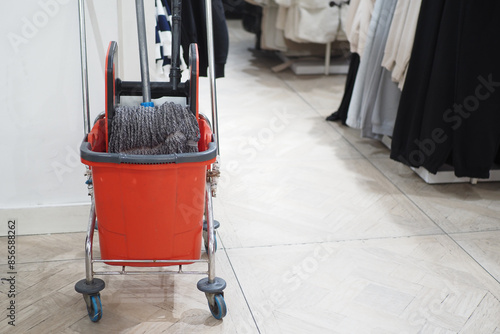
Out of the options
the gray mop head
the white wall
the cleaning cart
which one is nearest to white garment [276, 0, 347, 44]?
the white wall

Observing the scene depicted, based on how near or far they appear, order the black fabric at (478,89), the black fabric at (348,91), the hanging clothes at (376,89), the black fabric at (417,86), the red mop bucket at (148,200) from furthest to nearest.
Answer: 1. the black fabric at (348,91)
2. the hanging clothes at (376,89)
3. the black fabric at (417,86)
4. the black fabric at (478,89)
5. the red mop bucket at (148,200)

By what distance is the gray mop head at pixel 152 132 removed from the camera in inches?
61.8

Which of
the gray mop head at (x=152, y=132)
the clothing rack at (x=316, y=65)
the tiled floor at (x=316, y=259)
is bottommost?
the tiled floor at (x=316, y=259)

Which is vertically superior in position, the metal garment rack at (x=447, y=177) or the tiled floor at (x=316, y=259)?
the metal garment rack at (x=447, y=177)

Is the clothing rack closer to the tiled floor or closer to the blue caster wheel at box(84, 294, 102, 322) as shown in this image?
the tiled floor

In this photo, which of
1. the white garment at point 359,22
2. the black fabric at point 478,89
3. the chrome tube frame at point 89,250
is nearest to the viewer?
the chrome tube frame at point 89,250

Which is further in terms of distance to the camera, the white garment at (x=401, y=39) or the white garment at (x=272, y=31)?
the white garment at (x=272, y=31)

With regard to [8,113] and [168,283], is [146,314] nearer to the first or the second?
[168,283]

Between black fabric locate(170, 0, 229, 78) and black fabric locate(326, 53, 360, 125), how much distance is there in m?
1.03

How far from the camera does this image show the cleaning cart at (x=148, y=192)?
1.56 metres

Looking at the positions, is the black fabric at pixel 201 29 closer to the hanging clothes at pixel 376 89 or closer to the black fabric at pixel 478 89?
the hanging clothes at pixel 376 89

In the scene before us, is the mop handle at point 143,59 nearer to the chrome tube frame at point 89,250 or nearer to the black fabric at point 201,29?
the chrome tube frame at point 89,250

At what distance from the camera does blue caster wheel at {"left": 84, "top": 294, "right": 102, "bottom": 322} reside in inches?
68.7

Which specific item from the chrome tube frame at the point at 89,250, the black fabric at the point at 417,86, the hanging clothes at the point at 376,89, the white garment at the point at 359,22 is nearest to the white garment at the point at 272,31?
the white garment at the point at 359,22
